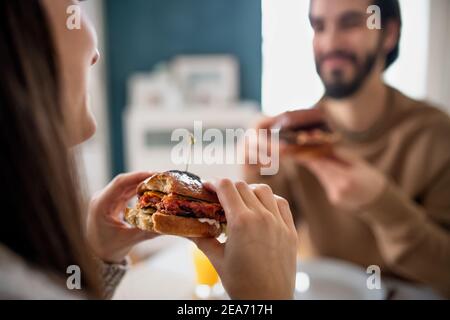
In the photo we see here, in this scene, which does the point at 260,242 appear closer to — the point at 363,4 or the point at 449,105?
the point at 363,4

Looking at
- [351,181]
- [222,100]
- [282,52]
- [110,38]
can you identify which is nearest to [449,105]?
[351,181]

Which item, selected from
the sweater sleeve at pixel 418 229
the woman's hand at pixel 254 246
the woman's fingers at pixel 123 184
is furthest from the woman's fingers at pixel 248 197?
the sweater sleeve at pixel 418 229

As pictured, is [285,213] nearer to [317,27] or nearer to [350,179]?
[317,27]

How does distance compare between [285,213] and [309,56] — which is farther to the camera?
[309,56]

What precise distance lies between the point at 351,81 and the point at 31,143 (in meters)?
0.46

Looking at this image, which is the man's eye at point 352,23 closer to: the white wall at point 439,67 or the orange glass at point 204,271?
the white wall at point 439,67

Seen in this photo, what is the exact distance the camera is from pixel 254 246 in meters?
0.35

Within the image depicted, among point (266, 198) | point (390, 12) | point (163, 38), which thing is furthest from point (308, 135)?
point (163, 38)

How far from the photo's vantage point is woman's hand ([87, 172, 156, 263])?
448 millimetres

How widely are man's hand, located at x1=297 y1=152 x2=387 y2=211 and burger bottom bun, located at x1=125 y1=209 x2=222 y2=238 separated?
39 centimetres

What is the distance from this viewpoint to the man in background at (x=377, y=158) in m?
0.57

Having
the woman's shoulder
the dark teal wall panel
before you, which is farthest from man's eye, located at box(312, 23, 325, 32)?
the dark teal wall panel

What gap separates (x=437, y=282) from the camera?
2.15 ft

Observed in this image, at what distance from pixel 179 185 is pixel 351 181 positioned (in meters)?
0.45
